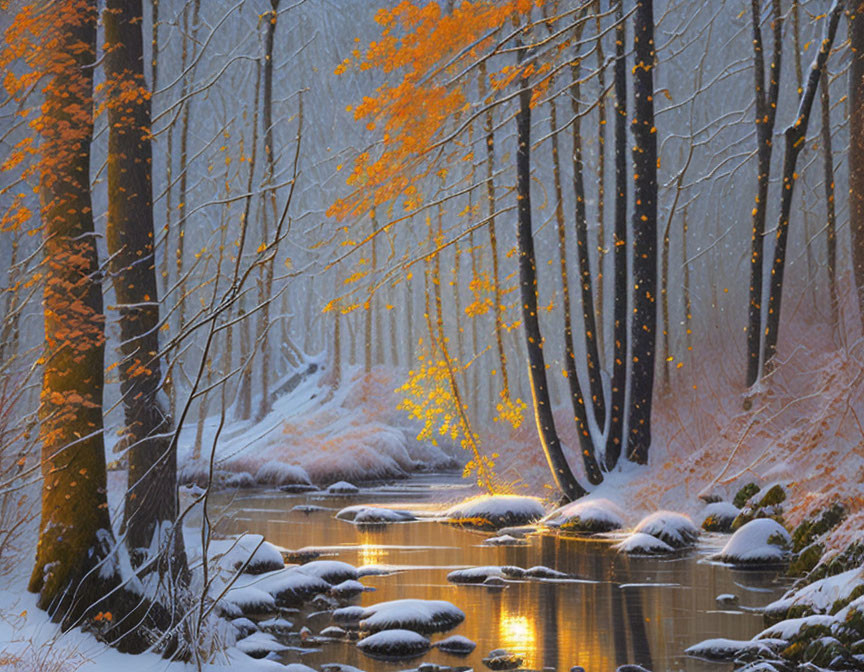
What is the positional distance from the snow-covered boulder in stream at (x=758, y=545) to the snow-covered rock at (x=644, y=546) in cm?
85

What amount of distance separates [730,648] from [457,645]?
7.16 feet

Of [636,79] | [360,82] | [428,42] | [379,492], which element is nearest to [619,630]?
[428,42]

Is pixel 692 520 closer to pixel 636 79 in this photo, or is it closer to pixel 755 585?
pixel 755 585

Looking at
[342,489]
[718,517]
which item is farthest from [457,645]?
[342,489]

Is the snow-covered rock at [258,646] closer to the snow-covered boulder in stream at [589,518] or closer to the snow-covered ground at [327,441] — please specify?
the snow-covered boulder in stream at [589,518]

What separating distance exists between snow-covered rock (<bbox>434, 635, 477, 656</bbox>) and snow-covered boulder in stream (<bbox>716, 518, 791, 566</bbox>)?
4642 millimetres

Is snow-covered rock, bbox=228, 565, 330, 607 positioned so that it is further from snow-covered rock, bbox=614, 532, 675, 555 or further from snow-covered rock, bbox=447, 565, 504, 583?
snow-covered rock, bbox=614, 532, 675, 555

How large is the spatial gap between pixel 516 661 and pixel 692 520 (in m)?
7.15

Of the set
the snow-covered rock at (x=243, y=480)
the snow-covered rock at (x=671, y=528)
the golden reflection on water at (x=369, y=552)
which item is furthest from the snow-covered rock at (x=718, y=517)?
the snow-covered rock at (x=243, y=480)

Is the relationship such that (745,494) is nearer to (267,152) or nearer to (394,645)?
(394,645)

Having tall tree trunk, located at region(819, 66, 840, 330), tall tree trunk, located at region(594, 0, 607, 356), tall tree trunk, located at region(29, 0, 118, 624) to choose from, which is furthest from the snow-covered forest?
tall tree trunk, located at region(594, 0, 607, 356)

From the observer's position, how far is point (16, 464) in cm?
669

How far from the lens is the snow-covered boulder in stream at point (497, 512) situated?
16.0 meters

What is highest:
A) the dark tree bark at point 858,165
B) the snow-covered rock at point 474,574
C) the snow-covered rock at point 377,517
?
the dark tree bark at point 858,165
